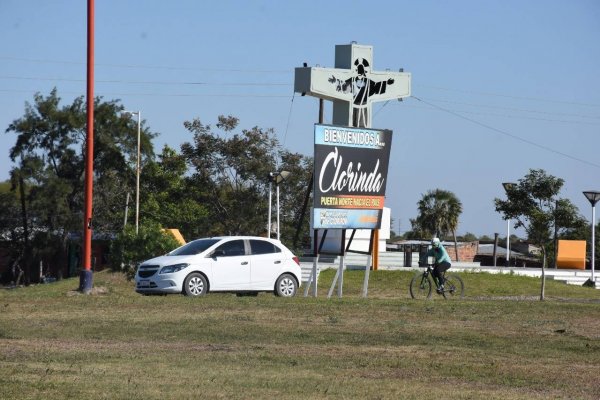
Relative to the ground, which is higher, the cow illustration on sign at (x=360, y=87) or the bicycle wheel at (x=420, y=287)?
the cow illustration on sign at (x=360, y=87)

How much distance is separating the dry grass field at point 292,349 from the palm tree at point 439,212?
191 feet

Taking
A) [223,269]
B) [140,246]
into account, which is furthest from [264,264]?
[140,246]

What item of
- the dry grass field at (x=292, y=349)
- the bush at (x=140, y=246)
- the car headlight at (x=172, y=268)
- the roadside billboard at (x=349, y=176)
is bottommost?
the dry grass field at (x=292, y=349)

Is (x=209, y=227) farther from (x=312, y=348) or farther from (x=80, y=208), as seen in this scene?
(x=312, y=348)

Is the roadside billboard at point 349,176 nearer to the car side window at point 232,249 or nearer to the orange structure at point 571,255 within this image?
the car side window at point 232,249

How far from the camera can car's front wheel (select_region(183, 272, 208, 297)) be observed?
24141 millimetres

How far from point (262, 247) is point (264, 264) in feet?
1.44

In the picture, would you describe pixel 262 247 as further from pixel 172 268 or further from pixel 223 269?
pixel 172 268

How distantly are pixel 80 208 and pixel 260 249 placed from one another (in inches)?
1556

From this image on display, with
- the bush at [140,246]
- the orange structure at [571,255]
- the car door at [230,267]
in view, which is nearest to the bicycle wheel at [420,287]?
the car door at [230,267]

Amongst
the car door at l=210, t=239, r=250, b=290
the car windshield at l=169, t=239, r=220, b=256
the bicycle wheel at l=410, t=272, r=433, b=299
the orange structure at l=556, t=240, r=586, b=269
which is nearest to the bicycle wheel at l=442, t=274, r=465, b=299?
the bicycle wheel at l=410, t=272, r=433, b=299

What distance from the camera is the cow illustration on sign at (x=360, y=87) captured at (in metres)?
27.5

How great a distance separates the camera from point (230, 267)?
24.8m

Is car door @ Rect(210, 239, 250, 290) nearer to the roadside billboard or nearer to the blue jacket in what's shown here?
the roadside billboard
